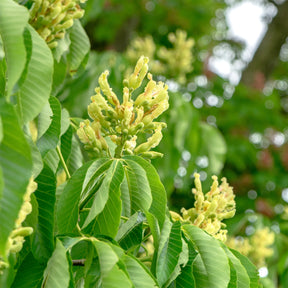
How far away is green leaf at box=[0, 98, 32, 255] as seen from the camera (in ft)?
3.43

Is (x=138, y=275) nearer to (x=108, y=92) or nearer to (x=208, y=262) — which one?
(x=208, y=262)

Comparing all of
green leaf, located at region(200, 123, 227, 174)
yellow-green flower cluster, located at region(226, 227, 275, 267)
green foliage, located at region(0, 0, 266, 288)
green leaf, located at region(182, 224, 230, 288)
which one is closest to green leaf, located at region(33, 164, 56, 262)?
green foliage, located at region(0, 0, 266, 288)

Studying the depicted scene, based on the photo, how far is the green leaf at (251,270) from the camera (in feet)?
5.41

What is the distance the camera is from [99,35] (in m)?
7.39

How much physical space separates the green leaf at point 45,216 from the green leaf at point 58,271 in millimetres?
112

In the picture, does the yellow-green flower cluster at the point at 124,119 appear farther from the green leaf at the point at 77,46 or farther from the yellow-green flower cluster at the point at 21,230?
the green leaf at the point at 77,46

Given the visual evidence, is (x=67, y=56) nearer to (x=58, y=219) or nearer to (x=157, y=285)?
(x=58, y=219)

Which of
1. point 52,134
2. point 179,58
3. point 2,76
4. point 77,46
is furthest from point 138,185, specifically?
point 179,58

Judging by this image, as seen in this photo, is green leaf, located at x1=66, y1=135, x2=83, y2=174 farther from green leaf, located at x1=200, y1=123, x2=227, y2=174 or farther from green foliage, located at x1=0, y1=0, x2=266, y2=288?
green leaf, located at x1=200, y1=123, x2=227, y2=174

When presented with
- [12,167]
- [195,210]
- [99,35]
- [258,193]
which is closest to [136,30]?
[99,35]

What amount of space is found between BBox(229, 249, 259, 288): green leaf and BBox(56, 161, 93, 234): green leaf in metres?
0.46

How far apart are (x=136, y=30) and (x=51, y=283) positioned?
278 inches

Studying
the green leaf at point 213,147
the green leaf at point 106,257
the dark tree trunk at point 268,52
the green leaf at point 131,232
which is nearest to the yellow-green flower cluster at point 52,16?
the green leaf at point 131,232

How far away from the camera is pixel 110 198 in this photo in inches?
56.1
